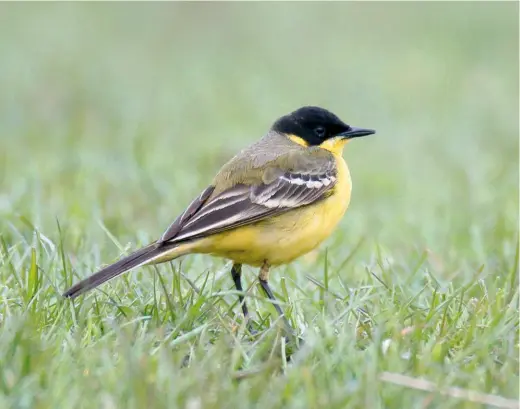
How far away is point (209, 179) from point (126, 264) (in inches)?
166

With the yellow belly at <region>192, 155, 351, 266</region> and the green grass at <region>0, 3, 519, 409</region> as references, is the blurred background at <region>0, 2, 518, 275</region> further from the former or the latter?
the yellow belly at <region>192, 155, 351, 266</region>

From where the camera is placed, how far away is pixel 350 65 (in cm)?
1555

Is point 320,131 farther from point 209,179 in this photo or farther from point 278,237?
point 209,179

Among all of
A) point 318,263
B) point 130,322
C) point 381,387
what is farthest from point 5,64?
point 381,387

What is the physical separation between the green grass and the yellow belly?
20 centimetres

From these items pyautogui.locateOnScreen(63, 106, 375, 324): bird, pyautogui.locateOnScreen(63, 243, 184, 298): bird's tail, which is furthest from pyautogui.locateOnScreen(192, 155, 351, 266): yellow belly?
pyautogui.locateOnScreen(63, 243, 184, 298): bird's tail

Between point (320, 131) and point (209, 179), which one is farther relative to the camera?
point (209, 179)

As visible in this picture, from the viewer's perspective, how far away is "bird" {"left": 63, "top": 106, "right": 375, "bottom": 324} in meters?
5.05

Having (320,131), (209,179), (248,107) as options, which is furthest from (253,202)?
(248,107)

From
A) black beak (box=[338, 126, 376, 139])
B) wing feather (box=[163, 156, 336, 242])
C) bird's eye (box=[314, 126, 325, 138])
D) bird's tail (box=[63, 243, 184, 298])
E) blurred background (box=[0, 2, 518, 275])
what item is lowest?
blurred background (box=[0, 2, 518, 275])

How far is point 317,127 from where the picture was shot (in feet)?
20.5

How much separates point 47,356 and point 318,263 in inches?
116

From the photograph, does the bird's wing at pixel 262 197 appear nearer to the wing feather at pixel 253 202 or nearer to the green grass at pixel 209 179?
the wing feather at pixel 253 202

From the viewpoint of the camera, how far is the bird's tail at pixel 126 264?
180 inches
